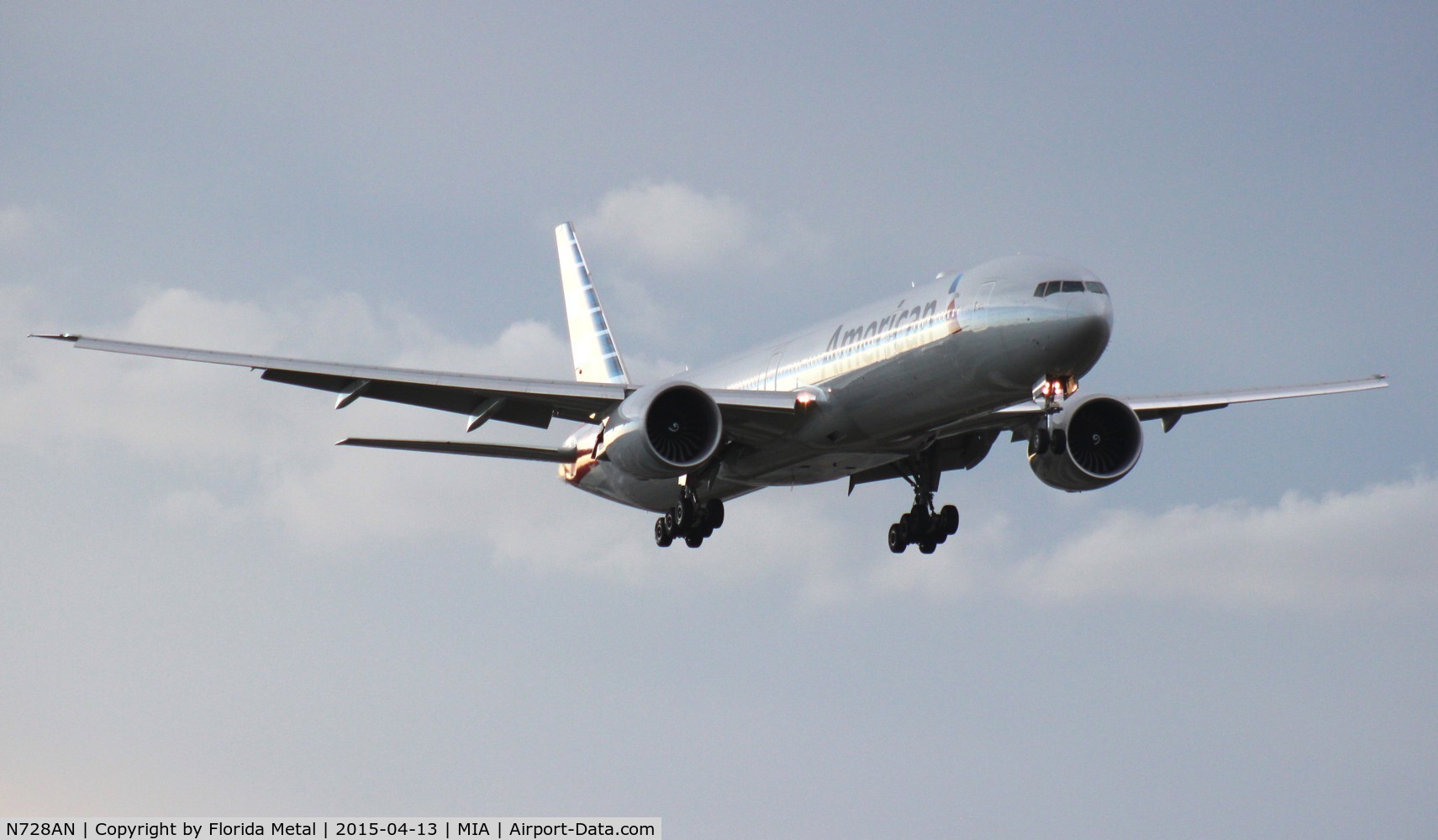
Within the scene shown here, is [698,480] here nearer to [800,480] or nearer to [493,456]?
[800,480]

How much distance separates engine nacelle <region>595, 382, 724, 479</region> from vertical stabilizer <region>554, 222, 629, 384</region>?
530 inches

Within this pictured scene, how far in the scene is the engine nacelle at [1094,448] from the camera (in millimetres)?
31438

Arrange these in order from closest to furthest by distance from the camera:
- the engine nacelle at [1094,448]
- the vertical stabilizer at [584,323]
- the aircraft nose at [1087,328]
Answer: the aircraft nose at [1087,328]
the engine nacelle at [1094,448]
the vertical stabilizer at [584,323]

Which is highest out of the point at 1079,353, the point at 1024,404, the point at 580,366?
the point at 580,366

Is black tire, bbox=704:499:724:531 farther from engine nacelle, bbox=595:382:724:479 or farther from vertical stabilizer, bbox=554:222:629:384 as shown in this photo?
vertical stabilizer, bbox=554:222:629:384

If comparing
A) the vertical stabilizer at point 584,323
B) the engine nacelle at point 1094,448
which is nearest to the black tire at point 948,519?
the engine nacelle at point 1094,448

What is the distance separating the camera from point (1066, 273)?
26734mm

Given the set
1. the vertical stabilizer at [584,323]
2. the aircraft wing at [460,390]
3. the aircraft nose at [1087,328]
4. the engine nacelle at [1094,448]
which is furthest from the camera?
the vertical stabilizer at [584,323]

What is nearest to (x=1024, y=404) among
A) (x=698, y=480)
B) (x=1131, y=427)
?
(x=1131, y=427)

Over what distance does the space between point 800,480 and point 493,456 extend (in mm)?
7232

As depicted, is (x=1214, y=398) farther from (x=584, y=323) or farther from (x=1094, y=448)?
(x=584, y=323)

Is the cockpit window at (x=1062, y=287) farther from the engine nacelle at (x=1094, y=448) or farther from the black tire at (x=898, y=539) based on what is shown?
the black tire at (x=898, y=539)

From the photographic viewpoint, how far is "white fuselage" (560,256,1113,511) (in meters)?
26.3

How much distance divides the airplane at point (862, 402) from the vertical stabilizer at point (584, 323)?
8.07 metres
